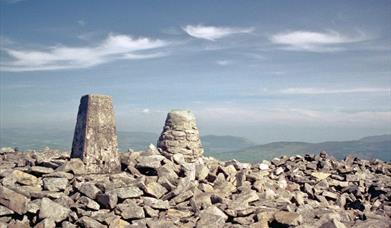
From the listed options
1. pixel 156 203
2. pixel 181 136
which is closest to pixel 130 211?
pixel 156 203

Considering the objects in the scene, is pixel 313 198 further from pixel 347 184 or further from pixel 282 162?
pixel 282 162

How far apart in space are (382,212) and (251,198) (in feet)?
20.5

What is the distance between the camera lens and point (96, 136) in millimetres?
16500

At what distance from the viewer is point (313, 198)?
727 inches

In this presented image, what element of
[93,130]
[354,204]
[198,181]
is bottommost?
[354,204]

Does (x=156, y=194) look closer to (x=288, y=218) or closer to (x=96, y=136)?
(x=96, y=136)

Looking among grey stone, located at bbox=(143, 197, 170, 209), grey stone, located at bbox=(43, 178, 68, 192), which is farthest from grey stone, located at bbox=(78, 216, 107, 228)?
grey stone, located at bbox=(43, 178, 68, 192)

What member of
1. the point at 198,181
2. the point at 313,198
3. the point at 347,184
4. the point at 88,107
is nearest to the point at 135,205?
the point at 198,181

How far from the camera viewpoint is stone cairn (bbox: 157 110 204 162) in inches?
871

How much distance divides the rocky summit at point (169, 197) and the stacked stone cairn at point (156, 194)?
3 centimetres

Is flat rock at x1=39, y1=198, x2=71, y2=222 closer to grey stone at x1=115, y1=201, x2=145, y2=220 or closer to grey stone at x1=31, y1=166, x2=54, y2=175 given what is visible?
grey stone at x1=115, y1=201, x2=145, y2=220

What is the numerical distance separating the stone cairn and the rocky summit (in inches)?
110

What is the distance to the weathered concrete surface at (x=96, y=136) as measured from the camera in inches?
640

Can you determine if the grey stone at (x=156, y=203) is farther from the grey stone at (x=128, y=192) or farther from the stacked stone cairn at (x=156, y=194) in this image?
the grey stone at (x=128, y=192)
